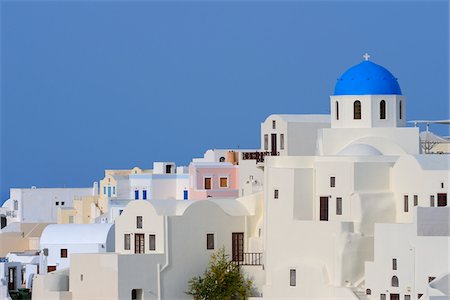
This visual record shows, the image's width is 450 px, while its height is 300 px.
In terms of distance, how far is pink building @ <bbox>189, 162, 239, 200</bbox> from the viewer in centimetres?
7472

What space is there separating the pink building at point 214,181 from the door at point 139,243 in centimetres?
1237

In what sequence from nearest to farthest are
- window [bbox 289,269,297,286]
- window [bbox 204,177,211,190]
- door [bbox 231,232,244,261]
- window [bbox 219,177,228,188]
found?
window [bbox 289,269,297,286] → door [bbox 231,232,244,261] → window [bbox 219,177,228,188] → window [bbox 204,177,211,190]

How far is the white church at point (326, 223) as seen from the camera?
187ft

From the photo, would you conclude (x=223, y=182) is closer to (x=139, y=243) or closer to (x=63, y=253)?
(x=63, y=253)

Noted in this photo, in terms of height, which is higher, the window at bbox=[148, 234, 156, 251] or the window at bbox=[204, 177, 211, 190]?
the window at bbox=[204, 177, 211, 190]

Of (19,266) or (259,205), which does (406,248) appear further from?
(19,266)

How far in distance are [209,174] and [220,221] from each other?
13.6 meters

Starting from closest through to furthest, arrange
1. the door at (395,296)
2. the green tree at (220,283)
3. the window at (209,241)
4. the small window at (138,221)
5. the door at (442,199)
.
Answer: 1. the door at (395,296)
2. the door at (442,199)
3. the green tree at (220,283)
4. the window at (209,241)
5. the small window at (138,221)

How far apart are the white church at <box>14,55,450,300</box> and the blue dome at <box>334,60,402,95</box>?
1.3 inches

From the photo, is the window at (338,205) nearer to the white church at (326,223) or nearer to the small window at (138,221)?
the white church at (326,223)

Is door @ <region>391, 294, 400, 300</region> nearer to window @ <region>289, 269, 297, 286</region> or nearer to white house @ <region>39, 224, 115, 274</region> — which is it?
window @ <region>289, 269, 297, 286</region>

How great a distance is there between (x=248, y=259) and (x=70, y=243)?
13979 mm

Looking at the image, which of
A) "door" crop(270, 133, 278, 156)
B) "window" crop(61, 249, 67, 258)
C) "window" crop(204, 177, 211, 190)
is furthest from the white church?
"window" crop(204, 177, 211, 190)

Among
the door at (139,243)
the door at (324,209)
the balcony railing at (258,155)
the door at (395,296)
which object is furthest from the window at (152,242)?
the door at (395,296)
